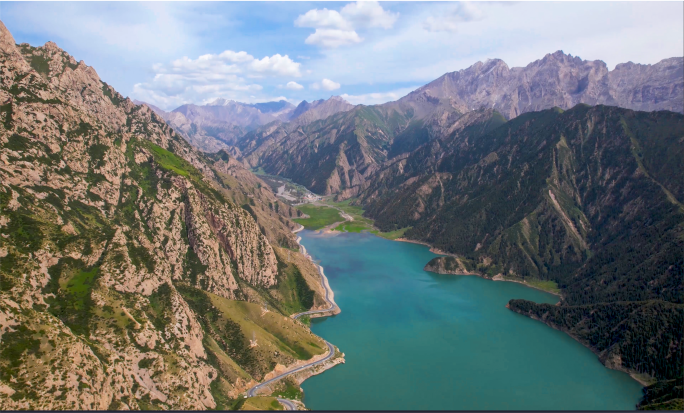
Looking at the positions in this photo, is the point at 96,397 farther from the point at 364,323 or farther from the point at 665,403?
the point at 665,403

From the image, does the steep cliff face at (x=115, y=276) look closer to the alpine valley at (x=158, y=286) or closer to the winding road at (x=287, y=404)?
the alpine valley at (x=158, y=286)

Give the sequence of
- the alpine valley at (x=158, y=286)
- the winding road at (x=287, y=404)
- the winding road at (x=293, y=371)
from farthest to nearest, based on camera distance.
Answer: the winding road at (x=293, y=371) → the winding road at (x=287, y=404) → the alpine valley at (x=158, y=286)

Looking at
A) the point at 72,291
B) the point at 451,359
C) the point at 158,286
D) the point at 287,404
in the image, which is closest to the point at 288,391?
the point at 287,404

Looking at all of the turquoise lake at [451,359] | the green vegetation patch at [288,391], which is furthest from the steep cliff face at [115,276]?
the turquoise lake at [451,359]

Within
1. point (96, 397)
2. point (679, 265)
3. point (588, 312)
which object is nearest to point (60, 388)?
point (96, 397)

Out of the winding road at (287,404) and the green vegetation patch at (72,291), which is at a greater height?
the green vegetation patch at (72,291)

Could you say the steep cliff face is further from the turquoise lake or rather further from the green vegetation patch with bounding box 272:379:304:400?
the turquoise lake
